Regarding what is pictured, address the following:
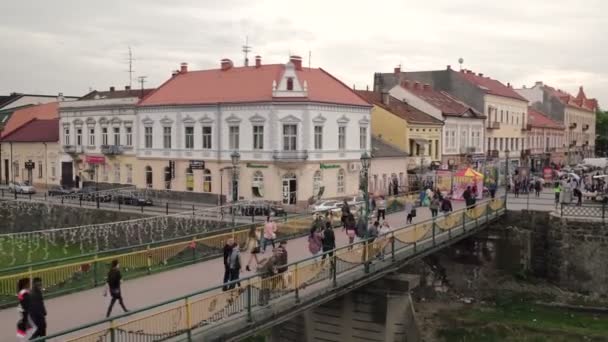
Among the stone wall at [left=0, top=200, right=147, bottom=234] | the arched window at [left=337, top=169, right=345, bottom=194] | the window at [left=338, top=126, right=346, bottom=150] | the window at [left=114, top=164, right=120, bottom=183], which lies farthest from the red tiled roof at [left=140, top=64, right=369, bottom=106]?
the stone wall at [left=0, top=200, right=147, bottom=234]

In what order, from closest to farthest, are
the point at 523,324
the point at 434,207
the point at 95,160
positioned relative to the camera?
1. the point at 523,324
2. the point at 434,207
3. the point at 95,160

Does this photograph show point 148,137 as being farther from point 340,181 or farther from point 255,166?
point 340,181

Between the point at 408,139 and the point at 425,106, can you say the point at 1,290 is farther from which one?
the point at 425,106

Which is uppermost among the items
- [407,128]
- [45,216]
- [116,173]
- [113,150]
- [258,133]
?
[407,128]

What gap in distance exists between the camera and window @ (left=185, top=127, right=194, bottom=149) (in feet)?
140

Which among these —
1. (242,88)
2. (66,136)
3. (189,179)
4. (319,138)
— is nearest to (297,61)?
(242,88)

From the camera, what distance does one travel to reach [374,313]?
1900 cm

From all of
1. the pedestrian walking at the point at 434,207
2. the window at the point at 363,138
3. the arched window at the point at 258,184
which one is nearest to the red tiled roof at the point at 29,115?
the arched window at the point at 258,184

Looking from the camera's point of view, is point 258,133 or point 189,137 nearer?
point 258,133

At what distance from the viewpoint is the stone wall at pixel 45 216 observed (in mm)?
38312

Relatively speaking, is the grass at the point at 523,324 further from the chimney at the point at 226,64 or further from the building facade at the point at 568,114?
the building facade at the point at 568,114

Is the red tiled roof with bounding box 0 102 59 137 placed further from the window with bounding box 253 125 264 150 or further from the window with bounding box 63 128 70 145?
the window with bounding box 253 125 264 150

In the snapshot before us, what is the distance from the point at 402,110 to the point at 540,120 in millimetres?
34953

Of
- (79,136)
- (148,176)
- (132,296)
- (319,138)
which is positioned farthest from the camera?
(79,136)
